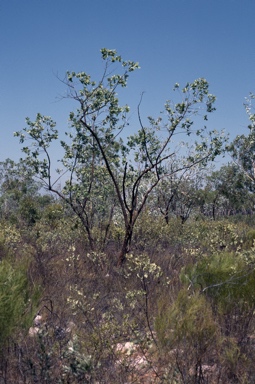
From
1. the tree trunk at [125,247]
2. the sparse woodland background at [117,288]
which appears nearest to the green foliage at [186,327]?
the sparse woodland background at [117,288]

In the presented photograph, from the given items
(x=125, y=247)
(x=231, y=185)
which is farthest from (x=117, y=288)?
(x=231, y=185)

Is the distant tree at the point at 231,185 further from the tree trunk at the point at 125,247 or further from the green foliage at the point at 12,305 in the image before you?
the green foliage at the point at 12,305

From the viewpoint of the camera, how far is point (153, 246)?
10172mm

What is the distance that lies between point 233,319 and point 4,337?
7.60 ft

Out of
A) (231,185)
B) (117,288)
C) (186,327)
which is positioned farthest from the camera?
(231,185)

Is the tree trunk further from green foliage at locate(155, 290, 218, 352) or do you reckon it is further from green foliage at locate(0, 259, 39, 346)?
green foliage at locate(155, 290, 218, 352)

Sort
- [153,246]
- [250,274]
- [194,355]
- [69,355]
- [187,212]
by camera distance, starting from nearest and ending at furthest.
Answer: [69,355] → [194,355] → [250,274] → [153,246] → [187,212]

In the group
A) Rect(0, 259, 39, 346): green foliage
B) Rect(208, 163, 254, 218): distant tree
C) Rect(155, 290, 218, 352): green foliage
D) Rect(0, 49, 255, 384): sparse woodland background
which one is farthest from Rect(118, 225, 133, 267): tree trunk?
Rect(208, 163, 254, 218): distant tree

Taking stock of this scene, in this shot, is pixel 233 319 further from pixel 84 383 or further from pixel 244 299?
pixel 84 383

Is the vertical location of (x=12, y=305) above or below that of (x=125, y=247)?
below

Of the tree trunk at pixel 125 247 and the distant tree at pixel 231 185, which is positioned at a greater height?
the distant tree at pixel 231 185

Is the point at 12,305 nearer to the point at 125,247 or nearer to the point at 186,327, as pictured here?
the point at 186,327

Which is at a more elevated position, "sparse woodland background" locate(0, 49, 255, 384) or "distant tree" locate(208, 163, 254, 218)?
"distant tree" locate(208, 163, 254, 218)

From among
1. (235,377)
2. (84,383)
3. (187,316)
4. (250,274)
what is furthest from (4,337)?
(250,274)
